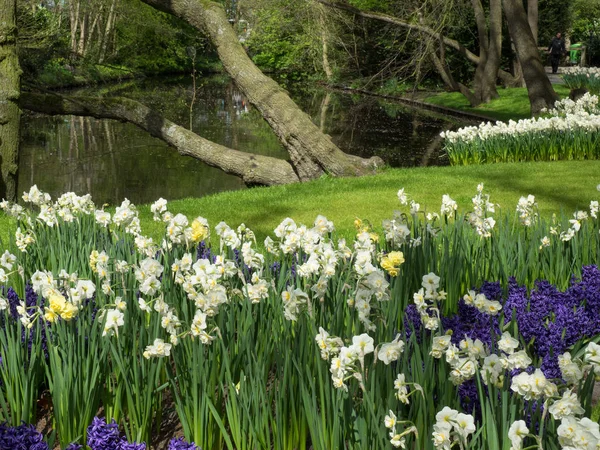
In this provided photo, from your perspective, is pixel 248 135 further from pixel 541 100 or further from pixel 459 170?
pixel 459 170

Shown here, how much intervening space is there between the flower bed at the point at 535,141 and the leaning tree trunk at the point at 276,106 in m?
1.76

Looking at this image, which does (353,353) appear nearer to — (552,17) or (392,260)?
(392,260)

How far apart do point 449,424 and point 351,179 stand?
824 cm

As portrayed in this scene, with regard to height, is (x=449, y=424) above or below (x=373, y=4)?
below

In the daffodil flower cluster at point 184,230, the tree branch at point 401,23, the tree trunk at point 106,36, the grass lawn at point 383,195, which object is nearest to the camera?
the daffodil flower cluster at point 184,230

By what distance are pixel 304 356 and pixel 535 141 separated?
362 inches

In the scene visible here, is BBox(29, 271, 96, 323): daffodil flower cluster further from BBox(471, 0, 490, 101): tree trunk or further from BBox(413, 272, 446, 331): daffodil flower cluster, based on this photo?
Answer: BBox(471, 0, 490, 101): tree trunk

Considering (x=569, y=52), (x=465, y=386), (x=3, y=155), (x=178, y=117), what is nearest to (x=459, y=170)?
(x=3, y=155)

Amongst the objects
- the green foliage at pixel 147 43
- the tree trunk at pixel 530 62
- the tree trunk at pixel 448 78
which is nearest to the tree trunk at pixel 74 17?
the green foliage at pixel 147 43

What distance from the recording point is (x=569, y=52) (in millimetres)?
43719

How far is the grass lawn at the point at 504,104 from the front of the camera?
21.2 meters

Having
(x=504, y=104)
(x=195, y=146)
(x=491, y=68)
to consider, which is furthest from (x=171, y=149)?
(x=491, y=68)

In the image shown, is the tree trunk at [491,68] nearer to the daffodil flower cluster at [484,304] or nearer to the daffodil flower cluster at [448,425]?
the daffodil flower cluster at [484,304]

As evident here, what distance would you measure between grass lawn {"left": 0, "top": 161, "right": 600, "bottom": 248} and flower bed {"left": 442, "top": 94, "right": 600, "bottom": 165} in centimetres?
50
